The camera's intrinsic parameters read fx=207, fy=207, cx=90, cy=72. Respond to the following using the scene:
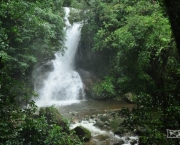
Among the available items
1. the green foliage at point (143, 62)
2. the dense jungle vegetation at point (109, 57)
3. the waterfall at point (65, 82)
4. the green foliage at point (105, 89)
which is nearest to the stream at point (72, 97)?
the waterfall at point (65, 82)

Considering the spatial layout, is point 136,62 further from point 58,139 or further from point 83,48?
point 83,48

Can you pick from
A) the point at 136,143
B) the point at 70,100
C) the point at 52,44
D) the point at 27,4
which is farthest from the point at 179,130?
the point at 70,100

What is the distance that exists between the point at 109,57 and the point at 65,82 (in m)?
4.78

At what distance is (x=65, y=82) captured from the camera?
64.3 ft

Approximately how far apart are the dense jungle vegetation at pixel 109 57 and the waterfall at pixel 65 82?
1554mm

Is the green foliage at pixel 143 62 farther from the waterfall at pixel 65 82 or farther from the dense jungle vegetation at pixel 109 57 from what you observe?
the waterfall at pixel 65 82

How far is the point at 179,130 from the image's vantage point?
120 inches

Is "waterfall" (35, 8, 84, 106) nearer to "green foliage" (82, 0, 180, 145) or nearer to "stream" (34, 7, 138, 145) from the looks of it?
"stream" (34, 7, 138, 145)

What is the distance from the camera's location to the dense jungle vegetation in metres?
3.50

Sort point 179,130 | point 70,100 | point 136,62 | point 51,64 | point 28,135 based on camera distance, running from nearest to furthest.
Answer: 1. point 179,130
2. point 28,135
3. point 136,62
4. point 70,100
5. point 51,64

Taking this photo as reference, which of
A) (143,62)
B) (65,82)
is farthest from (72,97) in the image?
(143,62)

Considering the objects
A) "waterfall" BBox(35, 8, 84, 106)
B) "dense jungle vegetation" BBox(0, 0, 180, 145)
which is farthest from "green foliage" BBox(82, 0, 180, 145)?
"waterfall" BBox(35, 8, 84, 106)

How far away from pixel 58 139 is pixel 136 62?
26.2 ft

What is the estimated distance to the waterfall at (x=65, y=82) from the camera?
17750 mm
